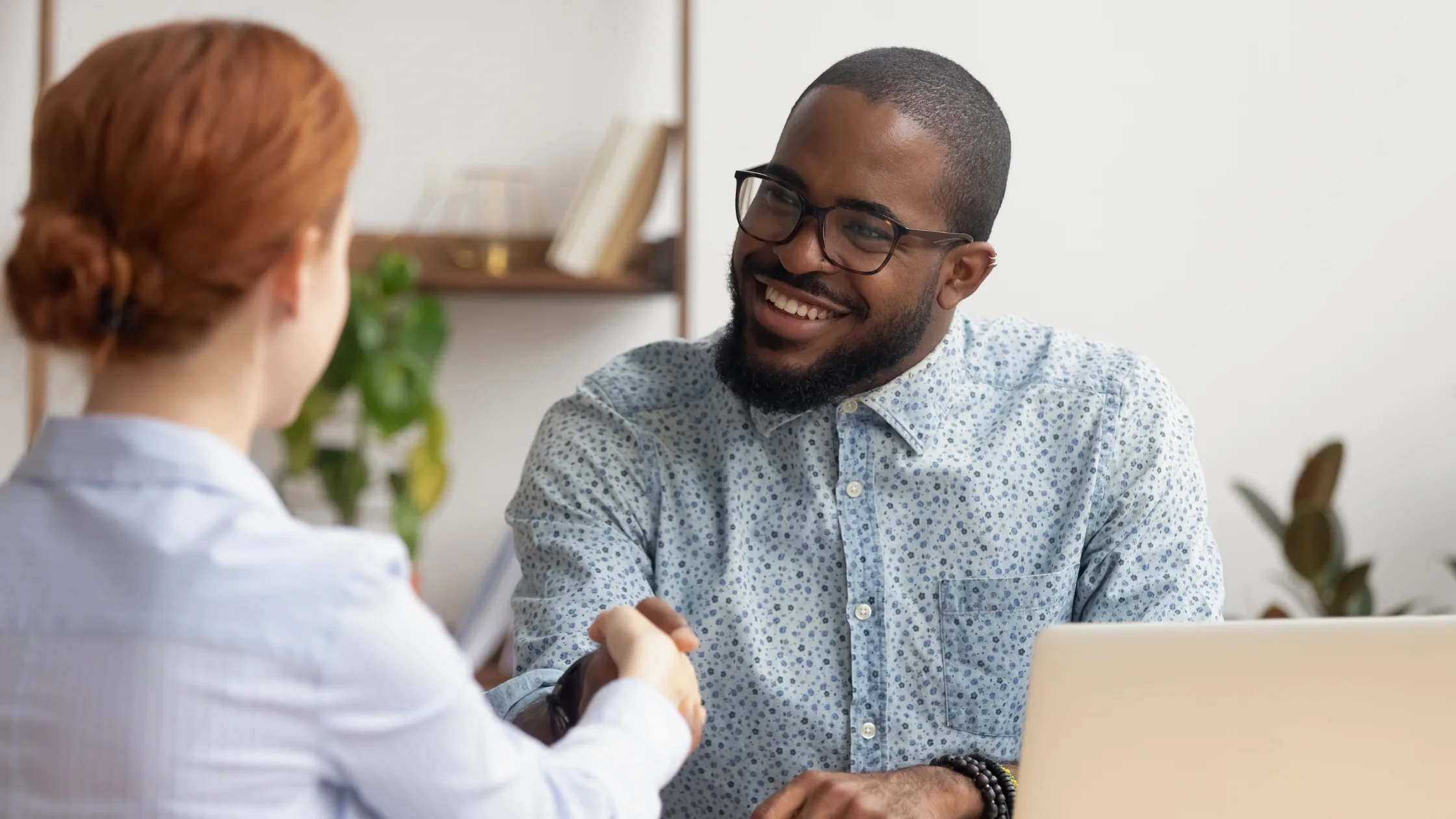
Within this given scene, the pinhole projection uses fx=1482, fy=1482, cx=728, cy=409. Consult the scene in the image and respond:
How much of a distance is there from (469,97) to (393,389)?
64 cm

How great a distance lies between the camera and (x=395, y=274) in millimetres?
2637

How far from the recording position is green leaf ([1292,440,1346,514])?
252 cm

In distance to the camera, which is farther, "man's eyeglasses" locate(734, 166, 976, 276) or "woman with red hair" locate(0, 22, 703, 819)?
"man's eyeglasses" locate(734, 166, 976, 276)

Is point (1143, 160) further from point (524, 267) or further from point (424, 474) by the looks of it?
point (424, 474)

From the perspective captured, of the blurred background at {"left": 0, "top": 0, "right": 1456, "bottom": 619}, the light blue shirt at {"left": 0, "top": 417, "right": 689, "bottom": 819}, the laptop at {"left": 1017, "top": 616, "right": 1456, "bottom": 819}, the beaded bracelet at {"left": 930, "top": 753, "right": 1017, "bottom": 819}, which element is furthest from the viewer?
→ the blurred background at {"left": 0, "top": 0, "right": 1456, "bottom": 619}

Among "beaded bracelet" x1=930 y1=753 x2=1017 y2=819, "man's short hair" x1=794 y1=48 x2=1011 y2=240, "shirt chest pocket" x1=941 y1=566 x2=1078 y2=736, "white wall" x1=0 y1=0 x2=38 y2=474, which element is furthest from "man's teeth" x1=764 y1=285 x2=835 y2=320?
"white wall" x1=0 y1=0 x2=38 y2=474

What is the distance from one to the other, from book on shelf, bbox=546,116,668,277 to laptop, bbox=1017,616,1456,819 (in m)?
1.98

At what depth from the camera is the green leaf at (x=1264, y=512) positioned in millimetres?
2537

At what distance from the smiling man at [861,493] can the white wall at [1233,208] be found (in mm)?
1316

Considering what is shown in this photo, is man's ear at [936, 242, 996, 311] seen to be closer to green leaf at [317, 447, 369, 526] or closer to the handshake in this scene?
the handshake

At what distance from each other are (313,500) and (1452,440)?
220 centimetres

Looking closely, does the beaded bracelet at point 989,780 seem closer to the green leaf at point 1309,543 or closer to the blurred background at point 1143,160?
the green leaf at point 1309,543

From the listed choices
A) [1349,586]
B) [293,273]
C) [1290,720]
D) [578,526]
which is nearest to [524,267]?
[578,526]

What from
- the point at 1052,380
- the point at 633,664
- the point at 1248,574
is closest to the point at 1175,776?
the point at 633,664
